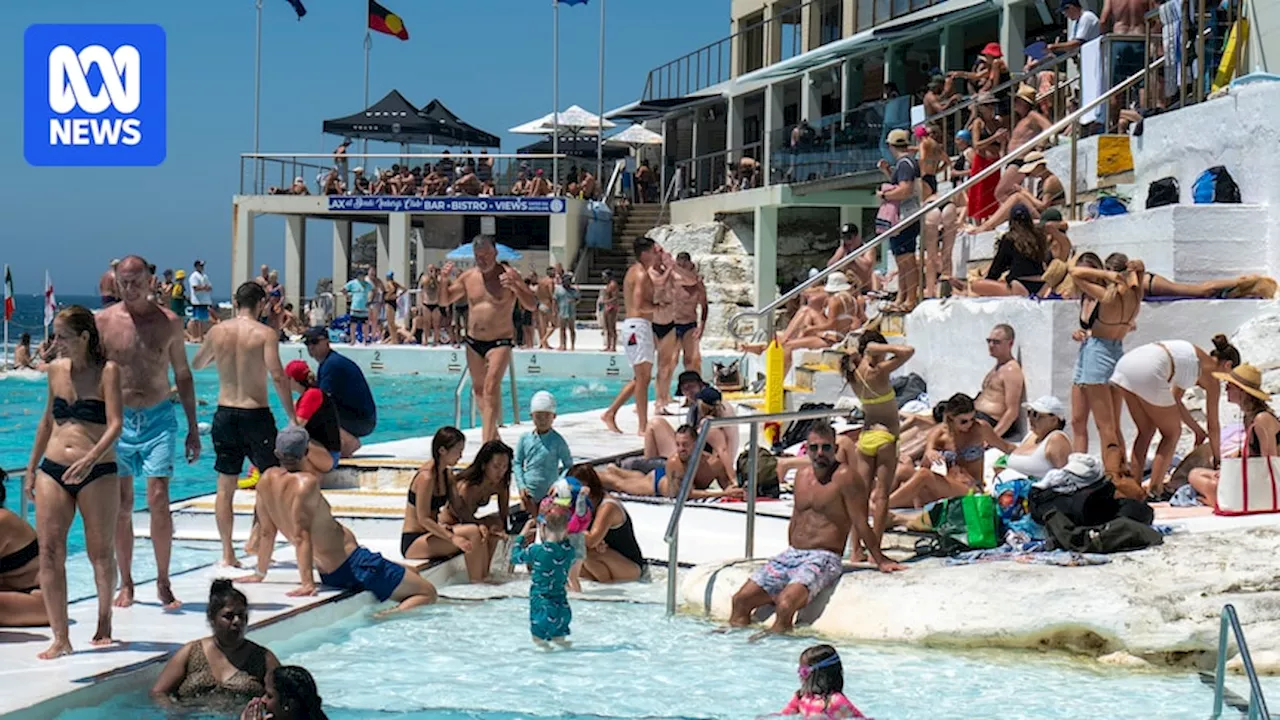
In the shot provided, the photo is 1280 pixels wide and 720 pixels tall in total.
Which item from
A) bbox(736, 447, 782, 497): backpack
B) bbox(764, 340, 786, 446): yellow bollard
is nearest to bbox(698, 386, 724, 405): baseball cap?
bbox(736, 447, 782, 497): backpack

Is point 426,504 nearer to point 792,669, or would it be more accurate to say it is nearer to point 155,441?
point 155,441

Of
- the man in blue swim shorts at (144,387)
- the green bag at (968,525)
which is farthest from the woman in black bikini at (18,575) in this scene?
the green bag at (968,525)

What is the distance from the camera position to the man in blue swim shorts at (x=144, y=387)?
23.5 feet

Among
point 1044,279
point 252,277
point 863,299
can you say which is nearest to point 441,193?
point 252,277

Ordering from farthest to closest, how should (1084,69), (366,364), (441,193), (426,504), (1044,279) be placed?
(441,193) → (366,364) → (1084,69) → (1044,279) → (426,504)

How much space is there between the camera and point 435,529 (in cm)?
903

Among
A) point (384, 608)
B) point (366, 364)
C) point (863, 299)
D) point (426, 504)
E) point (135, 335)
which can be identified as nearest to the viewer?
point (135, 335)

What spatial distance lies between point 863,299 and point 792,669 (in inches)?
381

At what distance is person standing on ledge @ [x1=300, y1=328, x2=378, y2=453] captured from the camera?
36.1ft

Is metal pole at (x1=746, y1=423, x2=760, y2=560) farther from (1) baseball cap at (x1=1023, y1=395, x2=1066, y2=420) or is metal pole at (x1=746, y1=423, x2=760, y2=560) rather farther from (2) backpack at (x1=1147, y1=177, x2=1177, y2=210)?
(2) backpack at (x1=1147, y1=177, x2=1177, y2=210)

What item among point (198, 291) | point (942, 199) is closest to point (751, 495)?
point (942, 199)

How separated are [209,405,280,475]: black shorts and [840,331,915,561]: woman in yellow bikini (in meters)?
3.15

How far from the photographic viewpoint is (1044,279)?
1148cm

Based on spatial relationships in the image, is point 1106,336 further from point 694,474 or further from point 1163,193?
point 1163,193
